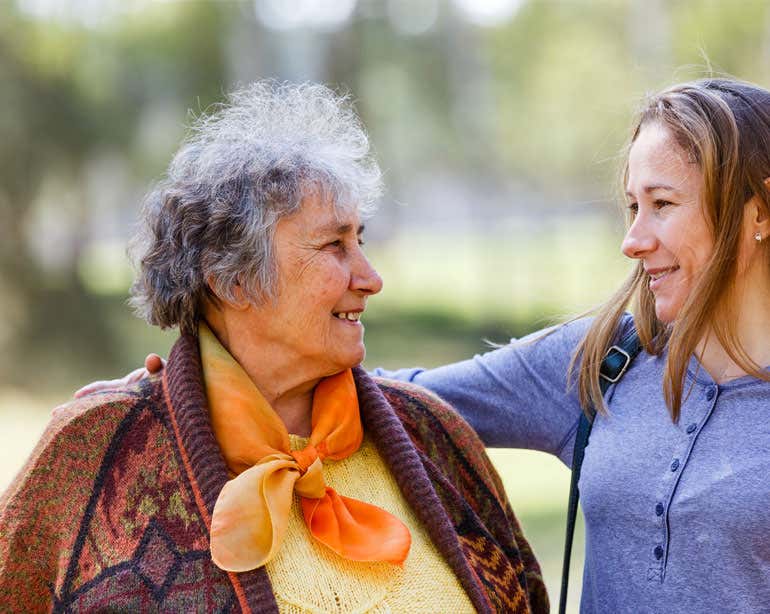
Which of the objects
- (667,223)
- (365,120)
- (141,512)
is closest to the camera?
(141,512)

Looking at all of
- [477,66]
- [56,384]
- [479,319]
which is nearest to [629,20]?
[477,66]

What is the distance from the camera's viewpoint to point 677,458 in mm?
2330

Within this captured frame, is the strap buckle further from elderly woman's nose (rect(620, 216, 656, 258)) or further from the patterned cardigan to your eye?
the patterned cardigan

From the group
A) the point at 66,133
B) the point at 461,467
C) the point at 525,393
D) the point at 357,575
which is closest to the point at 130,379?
the point at 357,575

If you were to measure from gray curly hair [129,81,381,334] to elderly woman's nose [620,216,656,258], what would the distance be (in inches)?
26.8

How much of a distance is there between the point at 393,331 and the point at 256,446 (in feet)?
52.8

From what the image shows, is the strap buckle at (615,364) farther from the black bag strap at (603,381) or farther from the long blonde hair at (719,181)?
the long blonde hair at (719,181)

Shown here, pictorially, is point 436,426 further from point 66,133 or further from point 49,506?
point 66,133

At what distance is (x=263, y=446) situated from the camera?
7.92 ft

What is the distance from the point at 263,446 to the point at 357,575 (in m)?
Answer: 0.36

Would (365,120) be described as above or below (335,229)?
below

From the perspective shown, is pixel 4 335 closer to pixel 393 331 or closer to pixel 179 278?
pixel 393 331

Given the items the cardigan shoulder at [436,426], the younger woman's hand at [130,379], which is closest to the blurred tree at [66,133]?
the younger woman's hand at [130,379]

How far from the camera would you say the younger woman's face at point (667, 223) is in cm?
239
